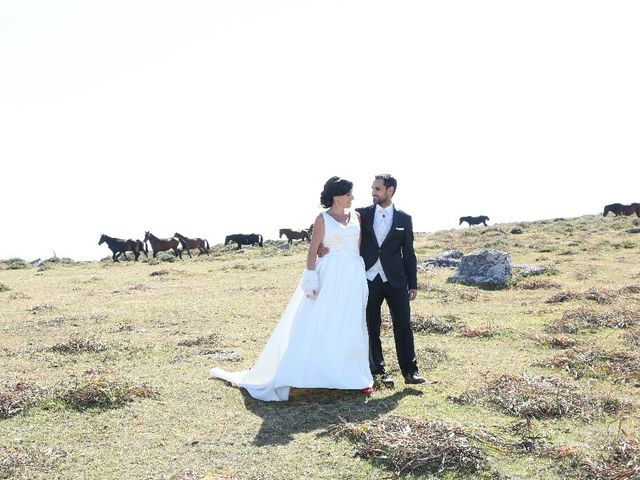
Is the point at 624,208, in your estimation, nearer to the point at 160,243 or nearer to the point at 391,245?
the point at 160,243

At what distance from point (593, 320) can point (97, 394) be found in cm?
896

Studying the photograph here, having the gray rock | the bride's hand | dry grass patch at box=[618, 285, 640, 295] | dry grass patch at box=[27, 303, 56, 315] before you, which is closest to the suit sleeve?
the bride's hand

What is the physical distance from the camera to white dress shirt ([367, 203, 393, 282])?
855 centimetres

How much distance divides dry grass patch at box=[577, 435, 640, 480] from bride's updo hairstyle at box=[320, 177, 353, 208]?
13.4 feet

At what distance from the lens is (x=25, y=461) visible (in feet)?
20.2

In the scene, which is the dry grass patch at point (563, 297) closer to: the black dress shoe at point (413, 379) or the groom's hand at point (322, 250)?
the black dress shoe at point (413, 379)

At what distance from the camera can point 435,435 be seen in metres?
6.08

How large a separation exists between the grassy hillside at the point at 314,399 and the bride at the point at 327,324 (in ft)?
0.90

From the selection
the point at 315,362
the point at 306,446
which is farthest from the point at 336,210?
the point at 306,446

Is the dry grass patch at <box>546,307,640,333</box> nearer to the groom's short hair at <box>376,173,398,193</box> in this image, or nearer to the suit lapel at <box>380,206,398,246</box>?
the suit lapel at <box>380,206,398,246</box>

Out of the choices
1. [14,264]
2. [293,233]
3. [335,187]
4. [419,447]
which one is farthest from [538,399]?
[293,233]

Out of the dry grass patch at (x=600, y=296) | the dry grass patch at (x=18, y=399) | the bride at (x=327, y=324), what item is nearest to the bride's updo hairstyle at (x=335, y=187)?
the bride at (x=327, y=324)

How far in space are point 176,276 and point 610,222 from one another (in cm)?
2977

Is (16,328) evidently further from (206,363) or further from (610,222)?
(610,222)
